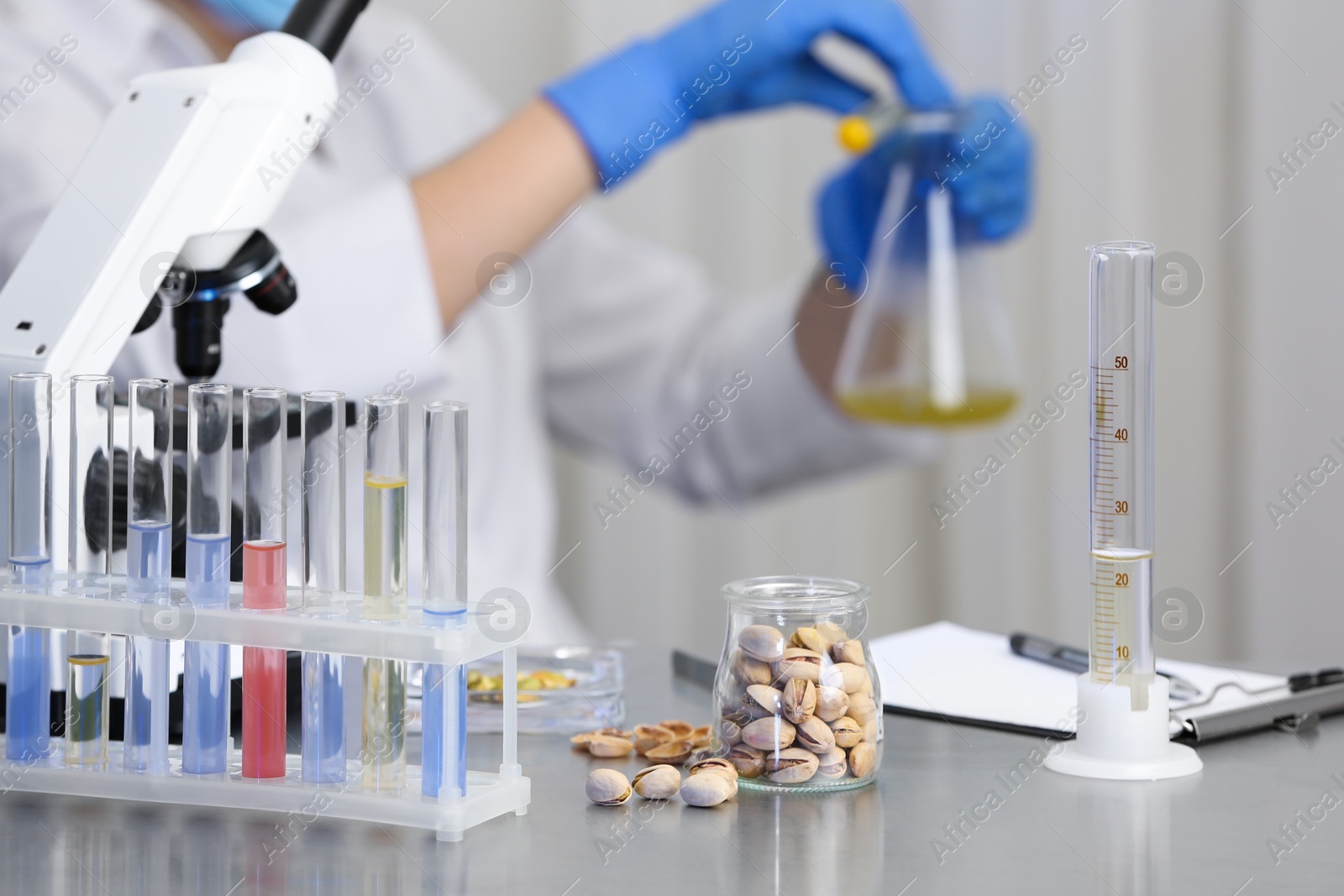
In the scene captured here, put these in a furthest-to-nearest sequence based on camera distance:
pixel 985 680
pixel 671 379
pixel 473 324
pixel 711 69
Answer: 1. pixel 671 379
2. pixel 473 324
3. pixel 711 69
4. pixel 985 680

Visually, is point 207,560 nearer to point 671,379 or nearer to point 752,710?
point 752,710

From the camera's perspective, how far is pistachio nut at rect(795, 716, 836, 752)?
714 mm

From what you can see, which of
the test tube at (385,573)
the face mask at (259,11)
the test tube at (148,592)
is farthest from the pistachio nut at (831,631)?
the face mask at (259,11)

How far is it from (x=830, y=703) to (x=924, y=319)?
3.42 feet

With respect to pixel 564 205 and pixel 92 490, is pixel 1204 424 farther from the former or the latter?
pixel 92 490

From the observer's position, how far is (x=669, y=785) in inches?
27.8

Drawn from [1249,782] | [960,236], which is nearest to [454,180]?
[960,236]

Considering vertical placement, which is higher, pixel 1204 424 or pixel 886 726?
pixel 1204 424

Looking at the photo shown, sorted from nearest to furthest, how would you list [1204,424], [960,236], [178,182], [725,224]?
1. [178,182]
2. [960,236]
3. [1204,424]
4. [725,224]

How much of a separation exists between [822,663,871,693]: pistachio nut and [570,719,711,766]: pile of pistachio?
0.12m

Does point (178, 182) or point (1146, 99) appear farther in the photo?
point (1146, 99)

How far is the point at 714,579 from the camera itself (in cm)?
215

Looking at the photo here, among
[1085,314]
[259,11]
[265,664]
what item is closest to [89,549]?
[265,664]

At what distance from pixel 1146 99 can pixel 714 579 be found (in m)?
0.93
